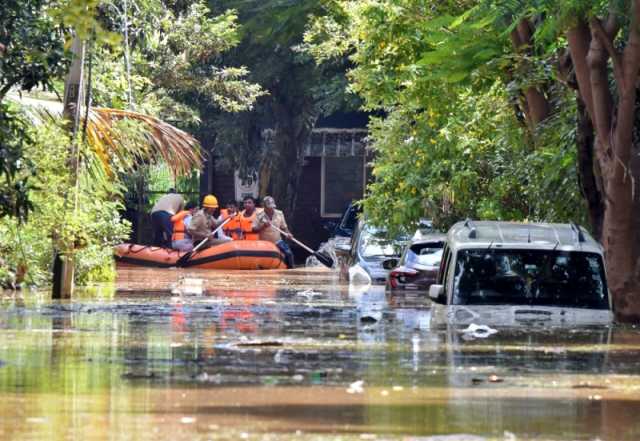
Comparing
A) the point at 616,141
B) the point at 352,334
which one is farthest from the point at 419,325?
the point at 616,141

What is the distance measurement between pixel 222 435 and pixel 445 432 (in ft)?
4.60

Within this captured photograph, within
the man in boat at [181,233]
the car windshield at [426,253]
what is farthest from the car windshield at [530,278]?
the man in boat at [181,233]

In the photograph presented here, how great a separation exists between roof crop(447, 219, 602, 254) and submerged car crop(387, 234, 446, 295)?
8033 millimetres

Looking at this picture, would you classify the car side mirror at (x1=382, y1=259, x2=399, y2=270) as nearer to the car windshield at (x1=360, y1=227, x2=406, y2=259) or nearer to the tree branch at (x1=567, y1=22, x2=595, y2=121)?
the car windshield at (x1=360, y1=227, x2=406, y2=259)

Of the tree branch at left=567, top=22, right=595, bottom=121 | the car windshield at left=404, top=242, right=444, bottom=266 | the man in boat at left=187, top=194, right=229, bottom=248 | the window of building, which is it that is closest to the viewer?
the tree branch at left=567, top=22, right=595, bottom=121

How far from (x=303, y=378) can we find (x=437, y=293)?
4423 millimetres

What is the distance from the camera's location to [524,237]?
18.1 m

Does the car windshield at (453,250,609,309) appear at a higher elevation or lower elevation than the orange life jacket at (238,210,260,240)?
lower

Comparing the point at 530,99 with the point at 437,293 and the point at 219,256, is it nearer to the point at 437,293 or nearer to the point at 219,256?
the point at 437,293

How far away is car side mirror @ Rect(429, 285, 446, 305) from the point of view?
17.7m

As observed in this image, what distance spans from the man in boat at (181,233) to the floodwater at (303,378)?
2181 cm

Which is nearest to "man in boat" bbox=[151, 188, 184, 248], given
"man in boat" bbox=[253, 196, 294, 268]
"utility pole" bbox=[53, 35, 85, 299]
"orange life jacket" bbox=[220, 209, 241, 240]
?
"orange life jacket" bbox=[220, 209, 241, 240]

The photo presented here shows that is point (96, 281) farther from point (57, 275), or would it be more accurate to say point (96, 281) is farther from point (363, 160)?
point (363, 160)

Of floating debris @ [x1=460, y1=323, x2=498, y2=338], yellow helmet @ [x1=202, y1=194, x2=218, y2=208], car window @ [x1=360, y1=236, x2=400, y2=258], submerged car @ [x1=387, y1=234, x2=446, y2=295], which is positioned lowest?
floating debris @ [x1=460, y1=323, x2=498, y2=338]
